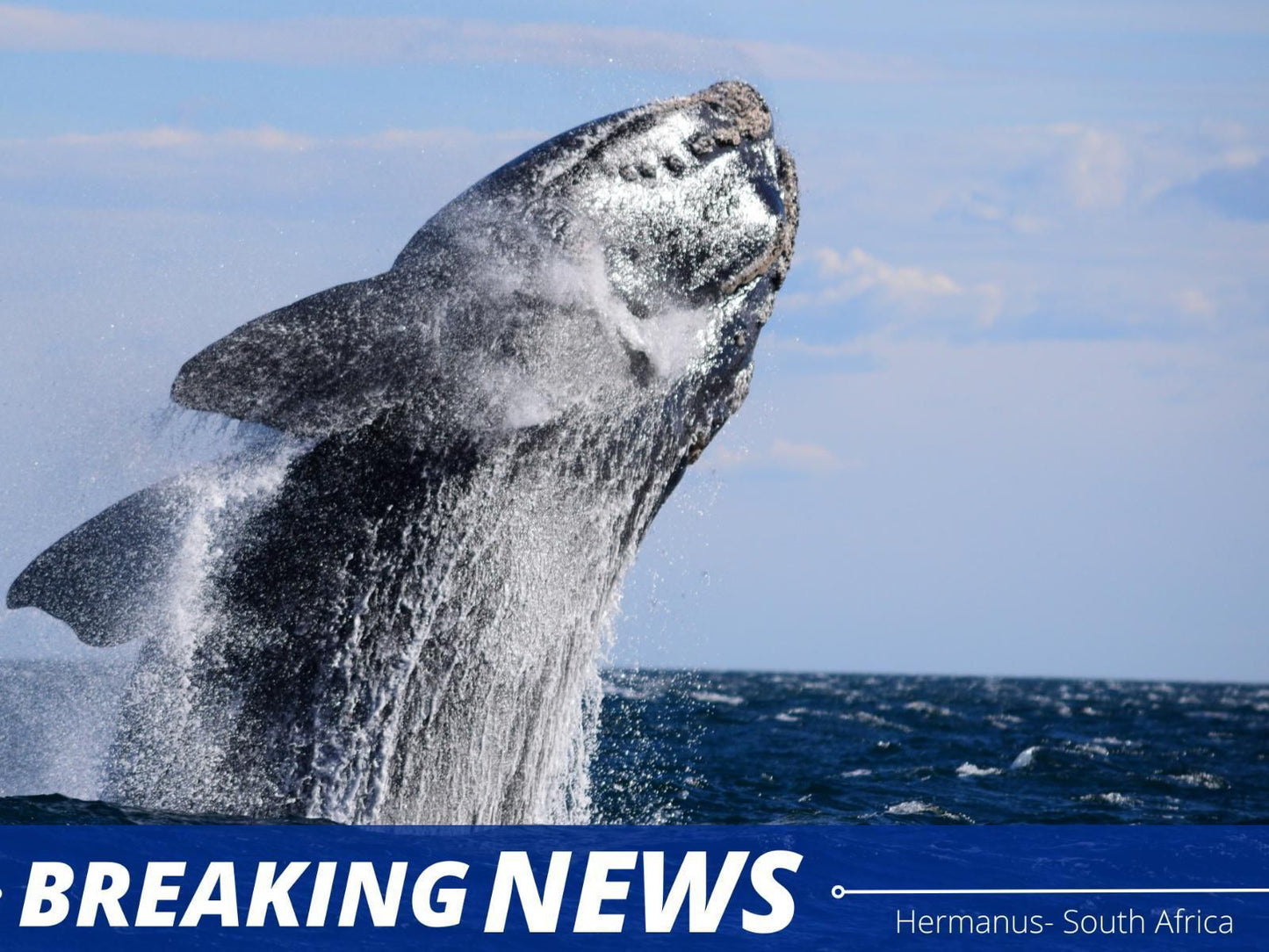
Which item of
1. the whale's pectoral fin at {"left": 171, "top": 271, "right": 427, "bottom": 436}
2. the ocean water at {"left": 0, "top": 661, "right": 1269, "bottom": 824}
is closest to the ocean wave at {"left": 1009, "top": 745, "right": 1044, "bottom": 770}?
the ocean water at {"left": 0, "top": 661, "right": 1269, "bottom": 824}

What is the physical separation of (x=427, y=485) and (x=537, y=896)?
276cm

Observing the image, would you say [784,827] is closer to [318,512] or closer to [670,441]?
[670,441]

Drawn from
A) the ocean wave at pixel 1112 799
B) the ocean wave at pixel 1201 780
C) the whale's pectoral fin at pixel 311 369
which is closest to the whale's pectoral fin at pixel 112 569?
the whale's pectoral fin at pixel 311 369

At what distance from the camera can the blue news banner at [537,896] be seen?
26.8 feet

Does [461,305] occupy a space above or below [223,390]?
above

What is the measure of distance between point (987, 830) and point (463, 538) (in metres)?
9.27

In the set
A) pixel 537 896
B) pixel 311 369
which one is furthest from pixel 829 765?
pixel 311 369

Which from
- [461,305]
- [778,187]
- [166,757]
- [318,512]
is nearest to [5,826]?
[166,757]

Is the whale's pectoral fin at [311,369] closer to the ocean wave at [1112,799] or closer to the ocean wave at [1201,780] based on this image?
the ocean wave at [1112,799]

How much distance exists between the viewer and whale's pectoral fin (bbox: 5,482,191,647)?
25.8 feet

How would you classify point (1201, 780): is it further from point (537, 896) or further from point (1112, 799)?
point (537, 896)

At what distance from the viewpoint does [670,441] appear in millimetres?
8266

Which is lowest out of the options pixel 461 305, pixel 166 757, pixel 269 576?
pixel 166 757

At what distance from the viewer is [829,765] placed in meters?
24.4
